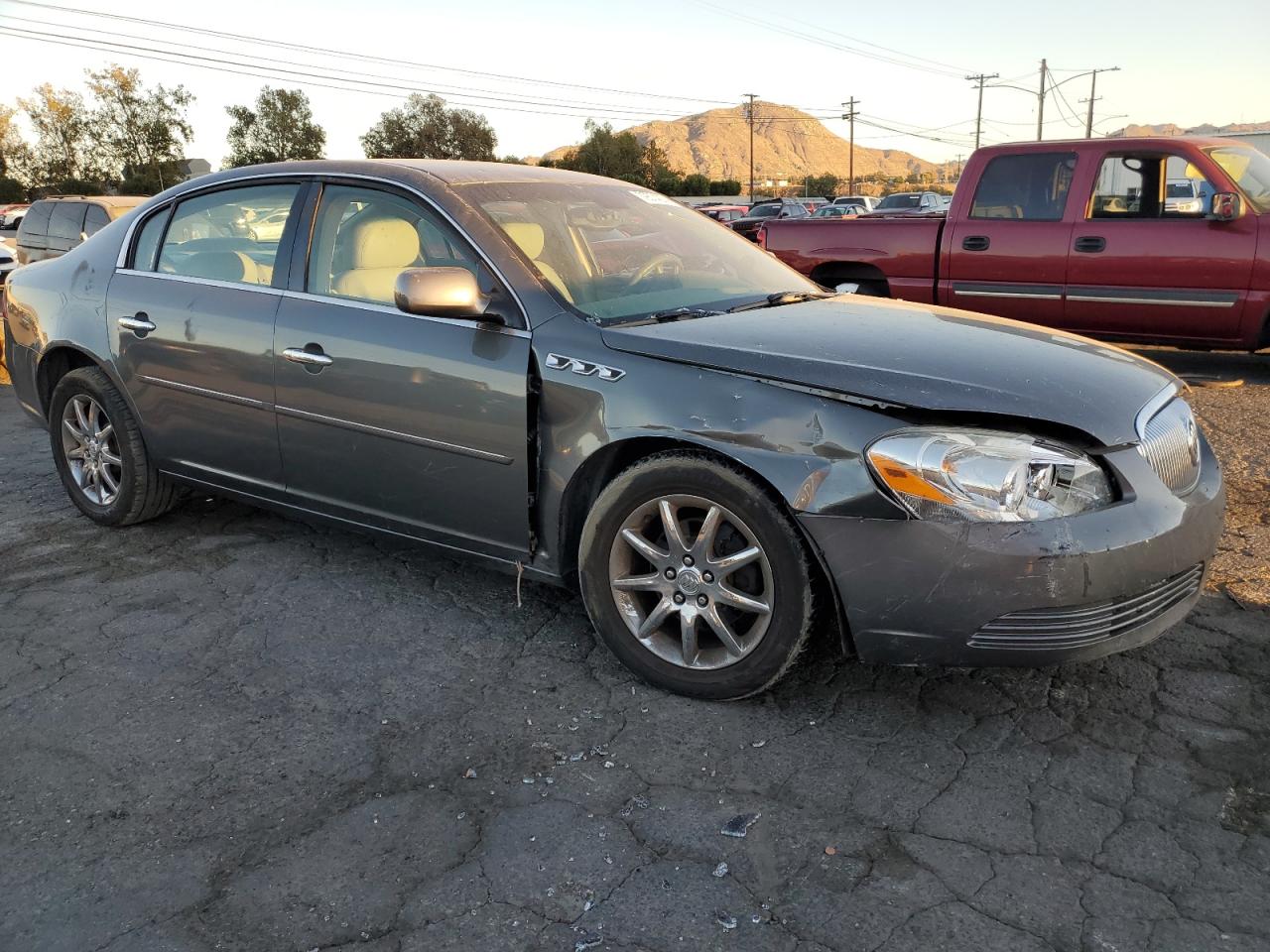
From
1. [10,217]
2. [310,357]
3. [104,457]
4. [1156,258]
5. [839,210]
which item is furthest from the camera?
[10,217]

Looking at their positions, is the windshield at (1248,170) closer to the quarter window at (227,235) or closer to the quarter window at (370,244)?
the quarter window at (370,244)

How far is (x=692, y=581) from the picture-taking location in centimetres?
306

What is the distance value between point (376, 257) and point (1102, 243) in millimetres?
6044

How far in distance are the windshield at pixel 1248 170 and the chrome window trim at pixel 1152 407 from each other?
515 cm

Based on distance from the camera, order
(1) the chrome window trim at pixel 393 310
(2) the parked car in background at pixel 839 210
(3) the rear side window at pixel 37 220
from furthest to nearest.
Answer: (2) the parked car in background at pixel 839 210, (3) the rear side window at pixel 37 220, (1) the chrome window trim at pixel 393 310

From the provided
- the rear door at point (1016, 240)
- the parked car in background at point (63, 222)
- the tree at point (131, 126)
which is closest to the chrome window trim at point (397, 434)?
the rear door at point (1016, 240)

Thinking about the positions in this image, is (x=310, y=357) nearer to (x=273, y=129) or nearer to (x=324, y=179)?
(x=324, y=179)

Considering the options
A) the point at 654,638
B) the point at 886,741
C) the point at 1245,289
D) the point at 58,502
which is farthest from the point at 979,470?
the point at 1245,289

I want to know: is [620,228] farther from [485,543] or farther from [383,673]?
[383,673]

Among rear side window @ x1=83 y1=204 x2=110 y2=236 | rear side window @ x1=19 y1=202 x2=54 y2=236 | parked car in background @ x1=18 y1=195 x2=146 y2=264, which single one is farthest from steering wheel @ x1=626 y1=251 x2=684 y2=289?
rear side window @ x1=19 y1=202 x2=54 y2=236

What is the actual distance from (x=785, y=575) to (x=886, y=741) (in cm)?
56

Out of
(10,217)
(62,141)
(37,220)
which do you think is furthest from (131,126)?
(37,220)

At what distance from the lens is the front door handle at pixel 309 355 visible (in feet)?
12.2

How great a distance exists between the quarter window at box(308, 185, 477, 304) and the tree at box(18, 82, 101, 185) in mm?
69188
